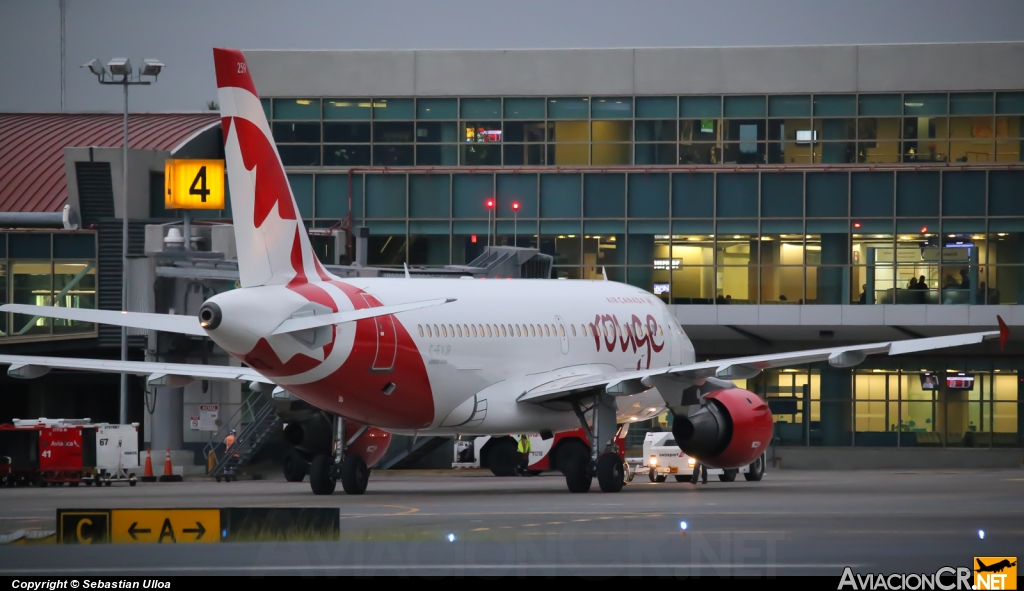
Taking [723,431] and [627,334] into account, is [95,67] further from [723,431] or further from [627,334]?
[723,431]

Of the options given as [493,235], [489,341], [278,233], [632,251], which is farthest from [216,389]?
[278,233]

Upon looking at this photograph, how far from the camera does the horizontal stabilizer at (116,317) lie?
20.4 m

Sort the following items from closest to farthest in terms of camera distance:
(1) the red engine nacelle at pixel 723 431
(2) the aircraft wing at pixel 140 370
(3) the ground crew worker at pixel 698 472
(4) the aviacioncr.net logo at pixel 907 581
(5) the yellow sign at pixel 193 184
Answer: (4) the aviacioncr.net logo at pixel 907 581 < (2) the aircraft wing at pixel 140 370 < (1) the red engine nacelle at pixel 723 431 < (3) the ground crew worker at pixel 698 472 < (5) the yellow sign at pixel 193 184

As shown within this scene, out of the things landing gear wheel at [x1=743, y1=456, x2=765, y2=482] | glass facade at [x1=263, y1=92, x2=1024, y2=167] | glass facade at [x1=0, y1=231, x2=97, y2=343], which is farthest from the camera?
glass facade at [x1=263, y1=92, x2=1024, y2=167]

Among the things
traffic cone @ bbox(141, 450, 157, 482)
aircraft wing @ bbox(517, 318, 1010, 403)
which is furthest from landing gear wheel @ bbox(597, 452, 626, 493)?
traffic cone @ bbox(141, 450, 157, 482)

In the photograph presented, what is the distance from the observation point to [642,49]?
51938 millimetres

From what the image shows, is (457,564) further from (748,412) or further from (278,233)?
(748,412)

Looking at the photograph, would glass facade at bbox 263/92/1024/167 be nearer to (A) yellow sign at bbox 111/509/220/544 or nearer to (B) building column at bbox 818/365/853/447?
(B) building column at bbox 818/365/853/447

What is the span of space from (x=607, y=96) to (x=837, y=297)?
10.7m

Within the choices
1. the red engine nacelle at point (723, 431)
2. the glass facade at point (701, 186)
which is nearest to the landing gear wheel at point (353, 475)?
the red engine nacelle at point (723, 431)

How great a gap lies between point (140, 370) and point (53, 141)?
33.3 metres

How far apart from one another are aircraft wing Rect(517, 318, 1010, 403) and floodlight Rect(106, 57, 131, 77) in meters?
20.3

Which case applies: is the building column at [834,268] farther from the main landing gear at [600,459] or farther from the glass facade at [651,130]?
the main landing gear at [600,459]

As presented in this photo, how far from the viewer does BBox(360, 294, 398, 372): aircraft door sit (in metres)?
25.5
